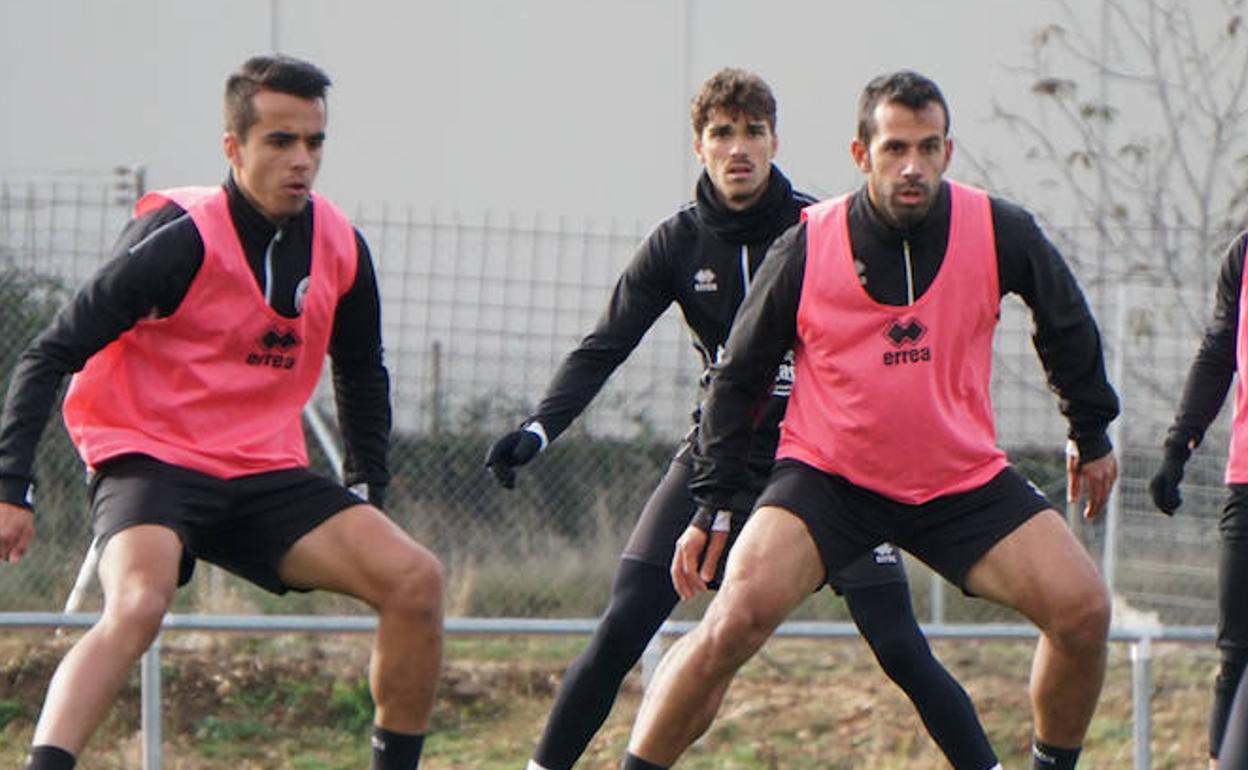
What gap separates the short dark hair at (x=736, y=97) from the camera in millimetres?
7848

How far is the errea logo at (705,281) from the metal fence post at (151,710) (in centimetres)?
279

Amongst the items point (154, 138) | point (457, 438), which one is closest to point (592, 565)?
point (457, 438)

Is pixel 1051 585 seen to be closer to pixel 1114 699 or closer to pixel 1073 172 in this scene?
pixel 1114 699

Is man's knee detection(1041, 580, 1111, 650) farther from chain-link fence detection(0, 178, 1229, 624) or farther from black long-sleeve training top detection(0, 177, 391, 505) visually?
chain-link fence detection(0, 178, 1229, 624)

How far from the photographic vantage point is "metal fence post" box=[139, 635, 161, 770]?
9.55 meters

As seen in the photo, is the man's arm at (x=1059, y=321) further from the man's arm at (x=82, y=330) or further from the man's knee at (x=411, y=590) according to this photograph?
the man's arm at (x=82, y=330)

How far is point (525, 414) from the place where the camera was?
12.2 m

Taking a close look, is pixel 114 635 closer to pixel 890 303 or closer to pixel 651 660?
pixel 890 303

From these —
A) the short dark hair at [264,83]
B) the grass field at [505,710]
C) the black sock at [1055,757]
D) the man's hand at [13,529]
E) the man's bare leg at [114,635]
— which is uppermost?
the short dark hair at [264,83]

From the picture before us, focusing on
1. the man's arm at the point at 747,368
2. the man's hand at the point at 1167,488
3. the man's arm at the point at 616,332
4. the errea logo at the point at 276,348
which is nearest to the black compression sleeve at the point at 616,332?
the man's arm at the point at 616,332

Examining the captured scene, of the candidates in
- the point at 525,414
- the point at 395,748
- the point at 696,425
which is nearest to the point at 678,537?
the point at 696,425

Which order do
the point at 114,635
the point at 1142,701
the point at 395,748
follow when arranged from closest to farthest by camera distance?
the point at 114,635 → the point at 395,748 → the point at 1142,701

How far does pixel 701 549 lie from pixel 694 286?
1.10 metres

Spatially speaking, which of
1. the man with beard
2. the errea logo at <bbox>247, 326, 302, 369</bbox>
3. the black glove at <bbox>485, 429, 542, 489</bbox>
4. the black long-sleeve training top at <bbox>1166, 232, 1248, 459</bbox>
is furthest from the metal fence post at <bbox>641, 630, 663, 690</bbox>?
the errea logo at <bbox>247, 326, 302, 369</bbox>
